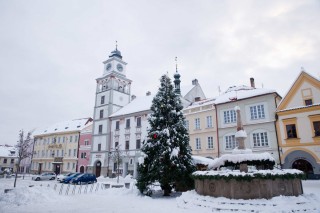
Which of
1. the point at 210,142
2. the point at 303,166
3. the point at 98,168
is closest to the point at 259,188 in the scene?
the point at 303,166

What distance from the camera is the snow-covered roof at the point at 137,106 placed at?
44.1 metres

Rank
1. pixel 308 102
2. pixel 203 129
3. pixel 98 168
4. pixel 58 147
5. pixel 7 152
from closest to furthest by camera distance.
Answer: pixel 308 102 < pixel 203 129 < pixel 98 168 < pixel 58 147 < pixel 7 152

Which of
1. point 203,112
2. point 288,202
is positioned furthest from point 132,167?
point 288,202

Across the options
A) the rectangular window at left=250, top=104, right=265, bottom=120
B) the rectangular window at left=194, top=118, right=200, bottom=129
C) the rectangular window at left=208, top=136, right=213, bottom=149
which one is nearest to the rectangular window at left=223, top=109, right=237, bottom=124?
the rectangular window at left=250, top=104, right=265, bottom=120

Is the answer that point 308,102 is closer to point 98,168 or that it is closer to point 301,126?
point 301,126

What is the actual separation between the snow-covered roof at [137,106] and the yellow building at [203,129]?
1081 cm

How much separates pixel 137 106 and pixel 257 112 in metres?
24.3

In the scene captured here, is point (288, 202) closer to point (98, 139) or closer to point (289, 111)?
point (289, 111)

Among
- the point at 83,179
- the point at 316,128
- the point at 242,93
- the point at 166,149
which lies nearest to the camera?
the point at 166,149

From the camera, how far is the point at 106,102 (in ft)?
161

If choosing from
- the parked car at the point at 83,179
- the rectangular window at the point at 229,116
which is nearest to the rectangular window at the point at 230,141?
the rectangular window at the point at 229,116

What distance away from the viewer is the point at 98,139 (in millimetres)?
47719

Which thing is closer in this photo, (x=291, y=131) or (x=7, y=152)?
(x=291, y=131)

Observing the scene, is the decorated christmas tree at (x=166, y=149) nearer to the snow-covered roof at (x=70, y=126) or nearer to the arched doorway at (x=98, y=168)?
the arched doorway at (x=98, y=168)
